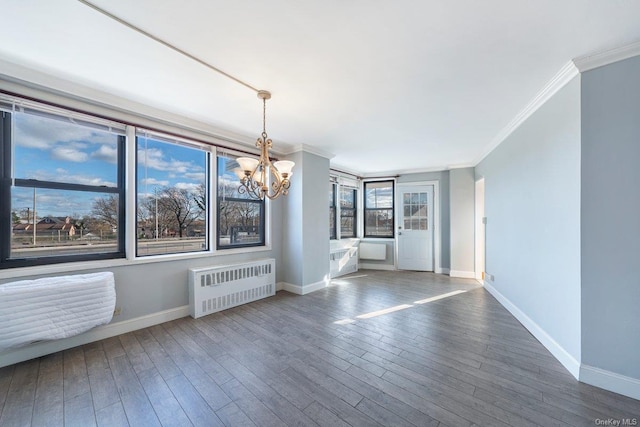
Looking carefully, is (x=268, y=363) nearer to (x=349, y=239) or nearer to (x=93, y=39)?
(x=93, y=39)

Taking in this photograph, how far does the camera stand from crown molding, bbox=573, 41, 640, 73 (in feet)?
5.64

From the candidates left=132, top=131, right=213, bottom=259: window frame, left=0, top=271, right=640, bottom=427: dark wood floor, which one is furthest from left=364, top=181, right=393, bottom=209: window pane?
left=132, top=131, right=213, bottom=259: window frame

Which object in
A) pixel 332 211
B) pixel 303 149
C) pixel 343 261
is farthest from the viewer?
pixel 332 211

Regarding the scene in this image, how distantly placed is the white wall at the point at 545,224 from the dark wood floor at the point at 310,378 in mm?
331

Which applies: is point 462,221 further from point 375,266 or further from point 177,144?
point 177,144

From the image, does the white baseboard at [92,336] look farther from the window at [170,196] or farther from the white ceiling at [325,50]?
the white ceiling at [325,50]

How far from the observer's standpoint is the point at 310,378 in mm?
1960

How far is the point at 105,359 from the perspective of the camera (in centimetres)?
221

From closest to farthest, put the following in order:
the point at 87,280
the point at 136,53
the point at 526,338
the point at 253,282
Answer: the point at 136,53 → the point at 87,280 → the point at 526,338 → the point at 253,282

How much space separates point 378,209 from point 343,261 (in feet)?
5.98

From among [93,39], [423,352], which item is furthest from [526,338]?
[93,39]

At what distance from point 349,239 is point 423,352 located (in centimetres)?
384

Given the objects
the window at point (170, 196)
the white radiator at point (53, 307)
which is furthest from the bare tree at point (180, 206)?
the white radiator at point (53, 307)

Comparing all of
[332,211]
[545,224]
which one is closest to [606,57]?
[545,224]
